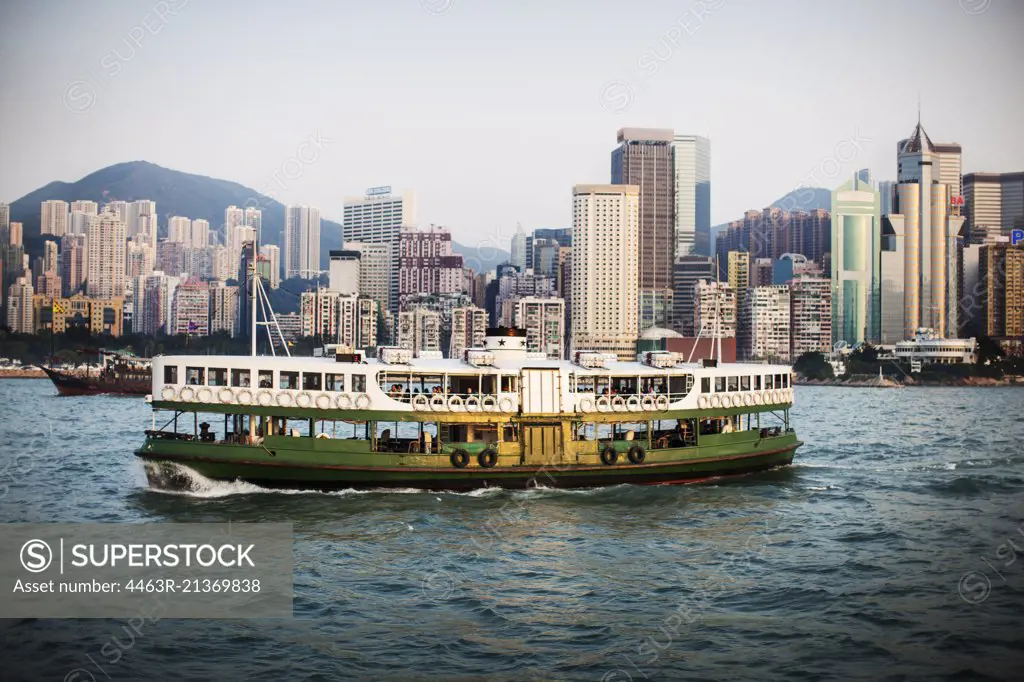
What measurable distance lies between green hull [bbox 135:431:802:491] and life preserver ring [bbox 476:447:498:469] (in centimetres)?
17

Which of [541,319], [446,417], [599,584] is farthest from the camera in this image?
[541,319]

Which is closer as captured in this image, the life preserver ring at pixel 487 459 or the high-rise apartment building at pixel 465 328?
the life preserver ring at pixel 487 459

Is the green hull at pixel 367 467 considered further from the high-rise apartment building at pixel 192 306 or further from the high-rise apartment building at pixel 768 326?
the high-rise apartment building at pixel 768 326

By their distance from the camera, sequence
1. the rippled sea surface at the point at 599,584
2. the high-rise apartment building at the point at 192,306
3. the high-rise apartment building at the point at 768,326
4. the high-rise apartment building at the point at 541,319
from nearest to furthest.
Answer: the rippled sea surface at the point at 599,584
the high-rise apartment building at the point at 541,319
the high-rise apartment building at the point at 192,306
the high-rise apartment building at the point at 768,326

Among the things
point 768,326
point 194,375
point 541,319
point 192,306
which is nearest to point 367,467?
point 194,375

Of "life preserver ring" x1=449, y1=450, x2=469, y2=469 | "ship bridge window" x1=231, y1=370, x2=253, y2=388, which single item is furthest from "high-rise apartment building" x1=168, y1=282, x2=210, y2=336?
"life preserver ring" x1=449, y1=450, x2=469, y2=469

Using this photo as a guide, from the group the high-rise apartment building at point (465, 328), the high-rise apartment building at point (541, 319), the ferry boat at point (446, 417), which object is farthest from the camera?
the high-rise apartment building at point (541, 319)

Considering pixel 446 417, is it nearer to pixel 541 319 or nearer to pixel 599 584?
pixel 599 584

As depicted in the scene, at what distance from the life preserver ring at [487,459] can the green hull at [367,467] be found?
6.8 inches

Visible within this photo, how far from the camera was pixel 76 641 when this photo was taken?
16812mm

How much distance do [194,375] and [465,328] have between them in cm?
14975

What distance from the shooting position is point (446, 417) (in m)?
29.9

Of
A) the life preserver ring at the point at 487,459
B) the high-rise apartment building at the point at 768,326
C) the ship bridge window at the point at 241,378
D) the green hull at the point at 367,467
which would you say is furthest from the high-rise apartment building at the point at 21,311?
the life preserver ring at the point at 487,459

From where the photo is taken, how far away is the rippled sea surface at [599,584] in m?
16.1
